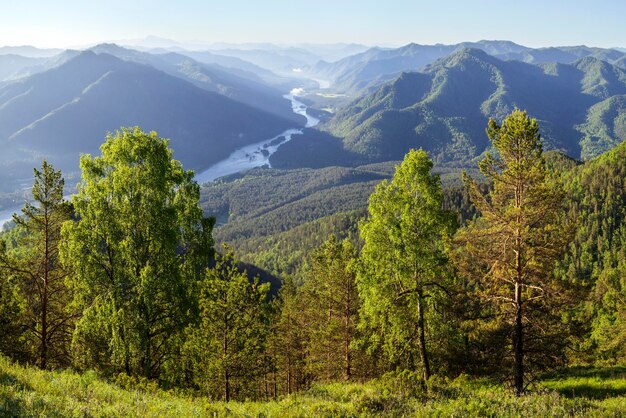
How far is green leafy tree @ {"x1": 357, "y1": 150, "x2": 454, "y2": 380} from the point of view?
77.6ft

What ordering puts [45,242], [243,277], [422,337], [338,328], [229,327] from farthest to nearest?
[338,328], [229,327], [243,277], [422,337], [45,242]

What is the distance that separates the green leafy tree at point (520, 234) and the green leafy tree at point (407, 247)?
1666mm

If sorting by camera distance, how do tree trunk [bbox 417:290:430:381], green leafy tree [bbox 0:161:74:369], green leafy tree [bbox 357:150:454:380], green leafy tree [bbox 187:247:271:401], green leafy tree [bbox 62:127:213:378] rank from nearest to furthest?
green leafy tree [bbox 62:127:213:378] < green leafy tree [bbox 0:161:74:369] < green leafy tree [bbox 357:150:454:380] < tree trunk [bbox 417:290:430:381] < green leafy tree [bbox 187:247:271:401]

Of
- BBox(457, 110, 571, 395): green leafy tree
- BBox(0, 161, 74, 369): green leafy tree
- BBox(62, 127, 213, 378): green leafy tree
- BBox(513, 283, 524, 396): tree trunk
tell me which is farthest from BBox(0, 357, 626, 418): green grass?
BBox(0, 161, 74, 369): green leafy tree

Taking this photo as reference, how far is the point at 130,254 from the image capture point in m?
20.8

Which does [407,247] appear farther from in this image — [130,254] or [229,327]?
[130,254]

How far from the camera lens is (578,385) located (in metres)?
23.1

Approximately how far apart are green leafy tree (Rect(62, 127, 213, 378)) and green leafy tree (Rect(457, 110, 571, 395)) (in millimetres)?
14580

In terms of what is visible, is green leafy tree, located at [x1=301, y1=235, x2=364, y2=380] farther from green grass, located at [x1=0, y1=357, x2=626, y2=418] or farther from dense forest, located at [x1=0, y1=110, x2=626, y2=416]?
green grass, located at [x1=0, y1=357, x2=626, y2=418]

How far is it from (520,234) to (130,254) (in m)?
18.8

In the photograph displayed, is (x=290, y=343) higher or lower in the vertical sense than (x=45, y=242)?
lower

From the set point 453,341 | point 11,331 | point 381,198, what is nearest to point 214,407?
point 381,198

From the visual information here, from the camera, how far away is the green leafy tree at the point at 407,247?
2366 centimetres

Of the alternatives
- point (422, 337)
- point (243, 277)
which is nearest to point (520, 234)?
point (422, 337)
